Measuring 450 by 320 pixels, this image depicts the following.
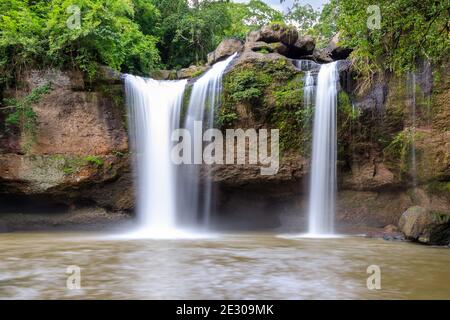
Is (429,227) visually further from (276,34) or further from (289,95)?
(276,34)

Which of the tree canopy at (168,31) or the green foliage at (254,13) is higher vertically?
the green foliage at (254,13)

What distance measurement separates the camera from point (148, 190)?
46.3 ft

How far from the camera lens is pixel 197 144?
14078 millimetres

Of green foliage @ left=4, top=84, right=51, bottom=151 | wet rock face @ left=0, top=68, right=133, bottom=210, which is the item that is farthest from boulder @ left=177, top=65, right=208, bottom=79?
green foliage @ left=4, top=84, right=51, bottom=151

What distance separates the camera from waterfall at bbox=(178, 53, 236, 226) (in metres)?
14.1

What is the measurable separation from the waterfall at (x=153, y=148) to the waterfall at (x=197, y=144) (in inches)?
14.5

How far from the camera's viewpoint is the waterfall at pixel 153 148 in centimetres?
1408

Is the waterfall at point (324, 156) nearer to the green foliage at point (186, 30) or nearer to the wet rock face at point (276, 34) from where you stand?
the wet rock face at point (276, 34)

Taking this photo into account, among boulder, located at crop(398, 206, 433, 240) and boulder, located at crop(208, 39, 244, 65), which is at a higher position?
boulder, located at crop(208, 39, 244, 65)

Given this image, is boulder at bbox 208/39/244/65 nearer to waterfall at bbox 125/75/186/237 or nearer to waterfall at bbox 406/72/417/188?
waterfall at bbox 125/75/186/237

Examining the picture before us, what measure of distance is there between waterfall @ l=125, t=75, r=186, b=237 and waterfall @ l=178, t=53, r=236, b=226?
369 mm

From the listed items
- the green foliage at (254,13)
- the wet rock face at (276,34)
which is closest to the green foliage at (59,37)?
the wet rock face at (276,34)

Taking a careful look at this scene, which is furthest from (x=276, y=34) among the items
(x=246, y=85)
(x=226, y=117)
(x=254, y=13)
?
(x=254, y=13)
